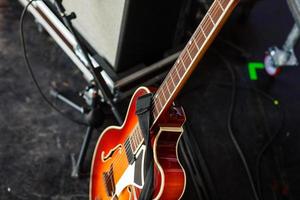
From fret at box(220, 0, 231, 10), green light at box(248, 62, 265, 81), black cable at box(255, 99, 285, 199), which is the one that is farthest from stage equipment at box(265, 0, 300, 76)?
fret at box(220, 0, 231, 10)

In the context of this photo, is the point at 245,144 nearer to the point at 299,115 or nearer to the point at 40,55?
the point at 299,115

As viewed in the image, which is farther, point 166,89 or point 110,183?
point 110,183

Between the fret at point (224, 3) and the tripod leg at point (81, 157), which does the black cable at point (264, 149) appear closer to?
the tripod leg at point (81, 157)

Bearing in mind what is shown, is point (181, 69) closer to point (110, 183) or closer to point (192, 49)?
point (192, 49)

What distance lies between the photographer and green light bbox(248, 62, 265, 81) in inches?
66.3

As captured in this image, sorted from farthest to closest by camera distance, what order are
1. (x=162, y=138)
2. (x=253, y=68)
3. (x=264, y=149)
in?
(x=253, y=68)
(x=264, y=149)
(x=162, y=138)

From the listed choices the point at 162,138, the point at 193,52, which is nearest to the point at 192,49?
the point at 193,52

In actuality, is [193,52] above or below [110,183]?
above

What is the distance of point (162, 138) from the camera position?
879 mm

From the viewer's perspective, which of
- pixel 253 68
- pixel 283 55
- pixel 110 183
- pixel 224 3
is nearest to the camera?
pixel 224 3

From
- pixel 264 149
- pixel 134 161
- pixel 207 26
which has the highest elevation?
pixel 207 26

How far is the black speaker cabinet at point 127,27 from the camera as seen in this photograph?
47.9 inches

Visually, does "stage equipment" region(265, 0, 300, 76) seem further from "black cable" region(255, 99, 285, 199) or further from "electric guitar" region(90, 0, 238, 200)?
"electric guitar" region(90, 0, 238, 200)

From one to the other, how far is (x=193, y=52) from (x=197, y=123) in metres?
0.79
